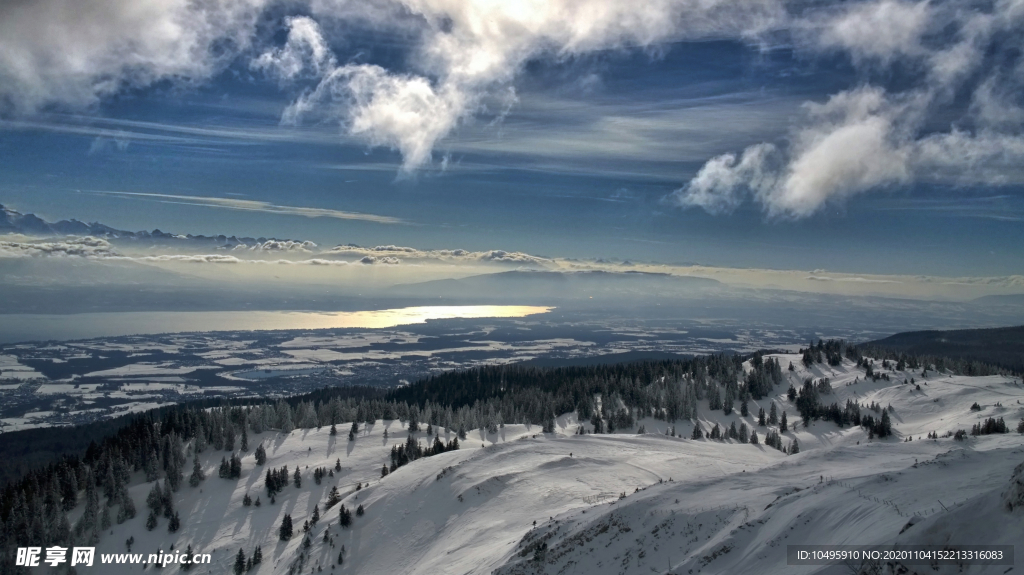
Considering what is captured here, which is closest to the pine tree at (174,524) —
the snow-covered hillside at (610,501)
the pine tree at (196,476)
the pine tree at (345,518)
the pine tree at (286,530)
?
the snow-covered hillside at (610,501)

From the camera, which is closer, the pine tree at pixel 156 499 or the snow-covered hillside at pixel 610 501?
the snow-covered hillside at pixel 610 501

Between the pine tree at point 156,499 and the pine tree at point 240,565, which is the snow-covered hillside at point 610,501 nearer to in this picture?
the pine tree at point 156,499

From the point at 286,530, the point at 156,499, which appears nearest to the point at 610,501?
the point at 286,530

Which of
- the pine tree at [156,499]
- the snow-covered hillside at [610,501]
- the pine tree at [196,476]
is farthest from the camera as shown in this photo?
the pine tree at [196,476]

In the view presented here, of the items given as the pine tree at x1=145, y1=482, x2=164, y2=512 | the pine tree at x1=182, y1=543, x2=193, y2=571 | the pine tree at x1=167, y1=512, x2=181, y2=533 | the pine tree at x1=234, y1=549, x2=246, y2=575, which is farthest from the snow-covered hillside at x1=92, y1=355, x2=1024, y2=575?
the pine tree at x1=234, y1=549, x2=246, y2=575

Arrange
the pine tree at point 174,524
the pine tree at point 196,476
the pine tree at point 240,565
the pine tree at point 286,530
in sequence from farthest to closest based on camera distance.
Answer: the pine tree at point 196,476 < the pine tree at point 174,524 < the pine tree at point 286,530 < the pine tree at point 240,565

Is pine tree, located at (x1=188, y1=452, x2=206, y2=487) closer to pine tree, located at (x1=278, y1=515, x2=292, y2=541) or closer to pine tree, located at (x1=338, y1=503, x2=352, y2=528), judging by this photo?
pine tree, located at (x1=278, y1=515, x2=292, y2=541)

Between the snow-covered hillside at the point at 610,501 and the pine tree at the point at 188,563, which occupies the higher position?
the snow-covered hillside at the point at 610,501

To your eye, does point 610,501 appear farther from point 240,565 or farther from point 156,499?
point 156,499

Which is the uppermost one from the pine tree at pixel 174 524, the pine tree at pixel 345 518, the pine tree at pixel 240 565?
the pine tree at pixel 345 518

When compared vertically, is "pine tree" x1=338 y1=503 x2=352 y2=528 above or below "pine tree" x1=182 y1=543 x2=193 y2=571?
above
